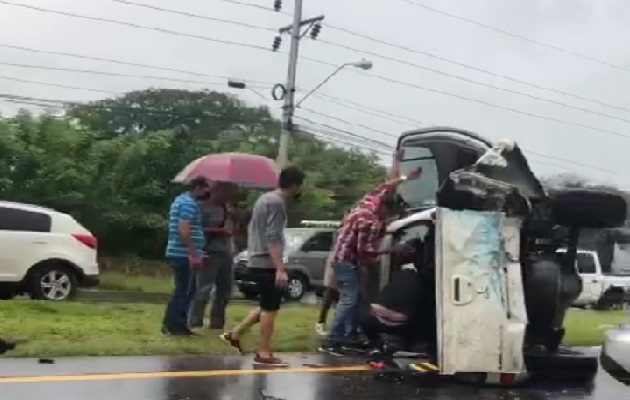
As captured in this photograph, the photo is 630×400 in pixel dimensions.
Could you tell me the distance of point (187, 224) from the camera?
9.58 metres

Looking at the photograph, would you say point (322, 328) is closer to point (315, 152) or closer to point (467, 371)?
point (467, 371)

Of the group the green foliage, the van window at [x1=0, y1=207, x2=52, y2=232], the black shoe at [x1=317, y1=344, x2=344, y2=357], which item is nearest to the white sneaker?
the black shoe at [x1=317, y1=344, x2=344, y2=357]

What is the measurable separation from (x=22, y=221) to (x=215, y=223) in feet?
19.7

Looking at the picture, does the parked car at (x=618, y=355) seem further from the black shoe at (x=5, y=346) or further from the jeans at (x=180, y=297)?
→ the black shoe at (x=5, y=346)

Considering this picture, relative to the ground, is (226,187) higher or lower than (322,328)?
higher

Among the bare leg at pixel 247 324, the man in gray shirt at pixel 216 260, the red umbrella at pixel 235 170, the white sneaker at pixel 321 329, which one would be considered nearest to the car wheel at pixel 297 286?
the red umbrella at pixel 235 170

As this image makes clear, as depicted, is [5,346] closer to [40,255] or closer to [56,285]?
[40,255]

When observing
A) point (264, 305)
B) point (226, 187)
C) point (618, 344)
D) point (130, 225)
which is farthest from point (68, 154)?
point (618, 344)

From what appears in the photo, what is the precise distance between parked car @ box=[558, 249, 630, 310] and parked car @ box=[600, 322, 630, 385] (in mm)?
18519

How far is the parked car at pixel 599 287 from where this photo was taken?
25.7m

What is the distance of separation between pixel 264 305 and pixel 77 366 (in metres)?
1.62

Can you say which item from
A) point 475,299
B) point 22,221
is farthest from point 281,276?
point 22,221

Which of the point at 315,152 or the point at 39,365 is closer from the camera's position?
the point at 39,365

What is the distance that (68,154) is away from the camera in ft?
93.4
